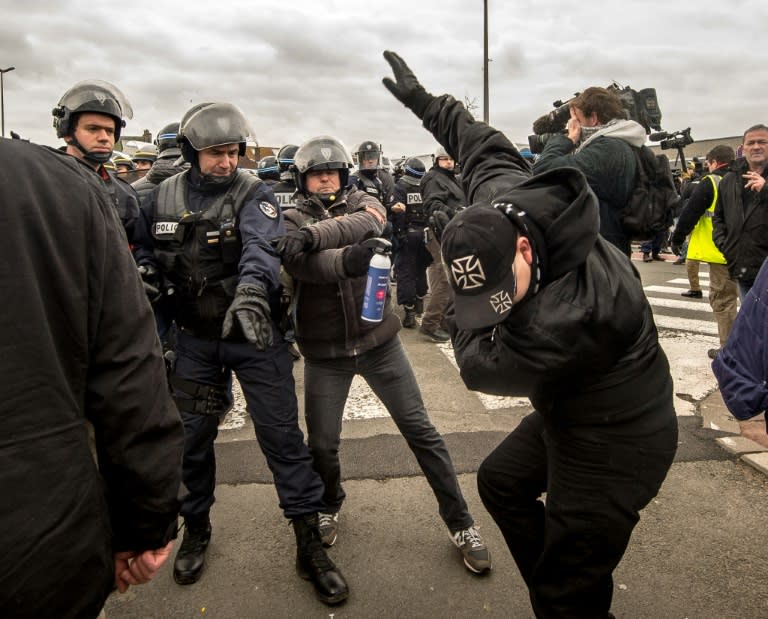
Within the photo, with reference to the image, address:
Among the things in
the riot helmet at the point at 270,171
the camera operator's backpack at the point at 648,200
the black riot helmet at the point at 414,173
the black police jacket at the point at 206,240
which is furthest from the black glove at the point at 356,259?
the black riot helmet at the point at 414,173

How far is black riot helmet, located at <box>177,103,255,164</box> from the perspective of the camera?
2674mm

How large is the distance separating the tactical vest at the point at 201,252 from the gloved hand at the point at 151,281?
0.06m

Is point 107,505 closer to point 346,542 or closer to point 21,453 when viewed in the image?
point 21,453

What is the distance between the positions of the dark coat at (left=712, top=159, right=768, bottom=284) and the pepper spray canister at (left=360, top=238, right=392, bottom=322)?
3.69 metres

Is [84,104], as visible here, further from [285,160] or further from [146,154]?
[146,154]

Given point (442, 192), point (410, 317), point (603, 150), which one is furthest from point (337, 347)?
point (410, 317)

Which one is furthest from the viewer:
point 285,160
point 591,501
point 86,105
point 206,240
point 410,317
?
point 410,317

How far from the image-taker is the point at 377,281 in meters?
2.64

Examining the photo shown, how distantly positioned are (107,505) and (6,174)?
76cm

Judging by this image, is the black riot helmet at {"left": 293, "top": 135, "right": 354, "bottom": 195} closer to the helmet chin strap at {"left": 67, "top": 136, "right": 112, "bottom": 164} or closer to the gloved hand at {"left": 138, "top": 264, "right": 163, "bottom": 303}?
the gloved hand at {"left": 138, "top": 264, "right": 163, "bottom": 303}

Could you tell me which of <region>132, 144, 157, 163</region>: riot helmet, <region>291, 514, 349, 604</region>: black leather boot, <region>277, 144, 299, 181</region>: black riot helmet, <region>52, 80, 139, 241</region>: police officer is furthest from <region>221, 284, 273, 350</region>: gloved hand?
<region>132, 144, 157, 163</region>: riot helmet

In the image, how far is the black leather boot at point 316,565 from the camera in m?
2.55

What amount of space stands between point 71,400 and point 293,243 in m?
1.49

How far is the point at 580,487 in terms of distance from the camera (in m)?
1.89
